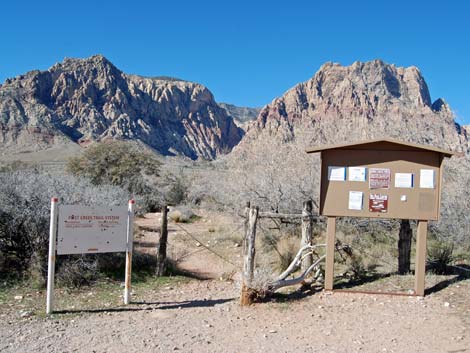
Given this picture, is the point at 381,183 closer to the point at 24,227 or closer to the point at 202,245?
the point at 202,245

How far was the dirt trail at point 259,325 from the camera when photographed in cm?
568

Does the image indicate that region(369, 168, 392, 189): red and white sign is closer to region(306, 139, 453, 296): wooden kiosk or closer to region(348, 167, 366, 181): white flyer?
region(306, 139, 453, 296): wooden kiosk

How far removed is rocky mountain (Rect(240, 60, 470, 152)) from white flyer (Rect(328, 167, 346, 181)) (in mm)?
10879

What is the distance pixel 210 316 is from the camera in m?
6.84

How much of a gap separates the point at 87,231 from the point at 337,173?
159 inches

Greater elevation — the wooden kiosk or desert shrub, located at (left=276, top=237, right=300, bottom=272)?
the wooden kiosk

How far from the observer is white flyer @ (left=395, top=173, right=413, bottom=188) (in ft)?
→ 25.7

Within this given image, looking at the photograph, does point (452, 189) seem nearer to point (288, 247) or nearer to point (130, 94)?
point (288, 247)

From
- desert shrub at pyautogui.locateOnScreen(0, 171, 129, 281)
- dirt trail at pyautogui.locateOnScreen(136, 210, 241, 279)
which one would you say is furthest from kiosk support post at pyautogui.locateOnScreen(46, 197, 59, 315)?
dirt trail at pyautogui.locateOnScreen(136, 210, 241, 279)

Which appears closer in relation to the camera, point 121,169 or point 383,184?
point 383,184

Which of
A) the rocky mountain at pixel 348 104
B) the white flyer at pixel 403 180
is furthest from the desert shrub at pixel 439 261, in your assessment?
the rocky mountain at pixel 348 104

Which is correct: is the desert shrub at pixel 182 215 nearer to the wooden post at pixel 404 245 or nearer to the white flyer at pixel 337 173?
the wooden post at pixel 404 245

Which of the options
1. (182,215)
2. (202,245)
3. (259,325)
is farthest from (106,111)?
(259,325)

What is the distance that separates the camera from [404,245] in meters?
8.73
